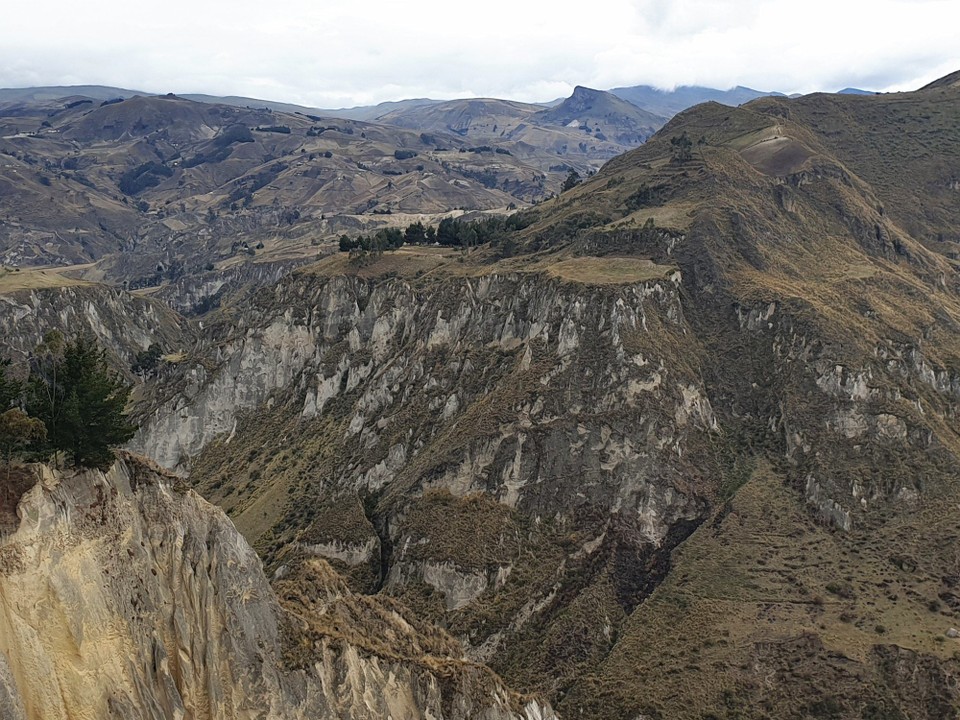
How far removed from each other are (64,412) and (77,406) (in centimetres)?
77

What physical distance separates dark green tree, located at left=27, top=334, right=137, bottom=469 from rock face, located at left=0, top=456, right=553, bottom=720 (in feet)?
4.55

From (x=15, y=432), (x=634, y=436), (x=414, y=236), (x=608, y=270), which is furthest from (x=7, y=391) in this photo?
(x=414, y=236)

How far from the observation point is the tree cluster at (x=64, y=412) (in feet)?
121

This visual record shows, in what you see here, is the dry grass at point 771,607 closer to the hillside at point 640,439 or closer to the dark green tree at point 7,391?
the hillside at point 640,439

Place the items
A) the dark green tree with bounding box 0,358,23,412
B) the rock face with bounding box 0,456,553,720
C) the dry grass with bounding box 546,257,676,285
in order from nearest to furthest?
the rock face with bounding box 0,456,553,720
the dark green tree with bounding box 0,358,23,412
the dry grass with bounding box 546,257,676,285

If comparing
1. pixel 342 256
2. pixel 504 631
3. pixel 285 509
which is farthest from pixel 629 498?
pixel 342 256

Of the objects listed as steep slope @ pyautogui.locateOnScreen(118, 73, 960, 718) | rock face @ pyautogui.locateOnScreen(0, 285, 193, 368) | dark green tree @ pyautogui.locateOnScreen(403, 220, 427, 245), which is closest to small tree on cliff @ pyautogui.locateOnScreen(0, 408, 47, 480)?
steep slope @ pyautogui.locateOnScreen(118, 73, 960, 718)

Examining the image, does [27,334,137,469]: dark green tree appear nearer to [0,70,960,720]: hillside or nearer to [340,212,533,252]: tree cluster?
[0,70,960,720]: hillside

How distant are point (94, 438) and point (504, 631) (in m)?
55.7

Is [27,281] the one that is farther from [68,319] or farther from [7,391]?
[7,391]

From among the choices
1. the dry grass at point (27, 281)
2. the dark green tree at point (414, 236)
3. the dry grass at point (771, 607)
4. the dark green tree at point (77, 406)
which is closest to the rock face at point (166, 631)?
the dark green tree at point (77, 406)

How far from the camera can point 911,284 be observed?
126 m

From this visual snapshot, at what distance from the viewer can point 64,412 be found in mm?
39469

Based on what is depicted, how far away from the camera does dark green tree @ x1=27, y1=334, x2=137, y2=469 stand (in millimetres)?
39406
